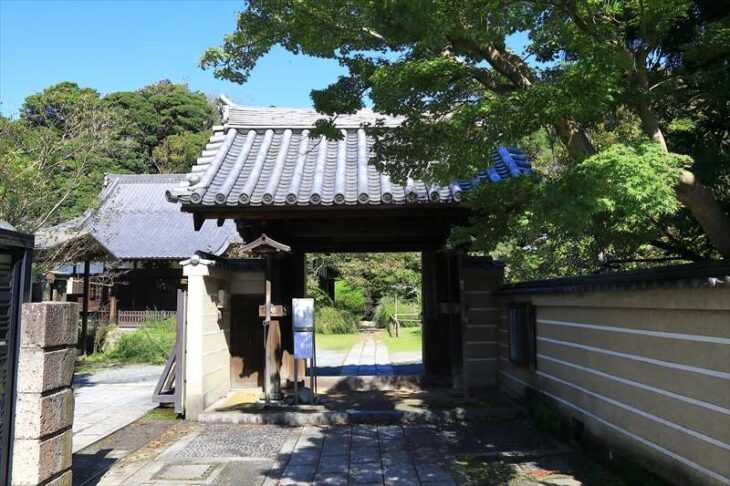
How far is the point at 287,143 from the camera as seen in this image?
10469mm

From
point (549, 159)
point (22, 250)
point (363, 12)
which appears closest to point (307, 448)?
point (22, 250)

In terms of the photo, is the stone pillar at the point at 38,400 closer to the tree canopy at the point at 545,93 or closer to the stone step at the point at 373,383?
the tree canopy at the point at 545,93

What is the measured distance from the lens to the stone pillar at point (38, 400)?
383cm

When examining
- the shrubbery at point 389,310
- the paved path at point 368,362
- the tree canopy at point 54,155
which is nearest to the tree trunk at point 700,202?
the paved path at point 368,362

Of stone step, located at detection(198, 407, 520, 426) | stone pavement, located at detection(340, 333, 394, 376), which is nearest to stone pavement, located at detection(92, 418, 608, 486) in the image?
stone step, located at detection(198, 407, 520, 426)

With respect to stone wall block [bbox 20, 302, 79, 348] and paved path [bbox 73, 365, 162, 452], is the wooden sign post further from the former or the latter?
stone wall block [bbox 20, 302, 79, 348]

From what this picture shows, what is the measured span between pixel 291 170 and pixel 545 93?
19.5ft

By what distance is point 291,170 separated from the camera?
9312mm

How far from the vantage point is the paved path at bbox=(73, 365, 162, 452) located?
7711 mm

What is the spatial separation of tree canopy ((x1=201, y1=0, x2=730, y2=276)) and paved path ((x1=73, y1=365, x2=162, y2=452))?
17.7 feet

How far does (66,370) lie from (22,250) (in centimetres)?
105

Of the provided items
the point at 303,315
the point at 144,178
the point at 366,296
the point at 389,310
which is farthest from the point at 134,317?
the point at 303,315

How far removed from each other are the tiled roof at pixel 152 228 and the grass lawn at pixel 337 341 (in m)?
5.87

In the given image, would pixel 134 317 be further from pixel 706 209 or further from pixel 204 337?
pixel 706 209
